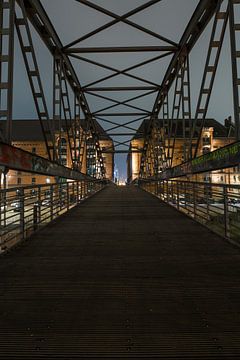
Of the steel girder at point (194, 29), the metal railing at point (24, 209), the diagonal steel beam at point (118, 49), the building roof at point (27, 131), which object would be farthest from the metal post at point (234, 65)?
the building roof at point (27, 131)

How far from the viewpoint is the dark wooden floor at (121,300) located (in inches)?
84.8

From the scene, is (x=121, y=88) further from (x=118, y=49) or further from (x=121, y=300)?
(x=121, y=300)

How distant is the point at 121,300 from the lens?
291 centimetres

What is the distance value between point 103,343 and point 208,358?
83cm

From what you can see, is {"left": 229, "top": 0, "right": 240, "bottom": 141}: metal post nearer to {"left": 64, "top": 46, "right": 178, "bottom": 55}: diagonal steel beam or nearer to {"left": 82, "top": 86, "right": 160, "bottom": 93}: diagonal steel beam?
{"left": 64, "top": 46, "right": 178, "bottom": 55}: diagonal steel beam

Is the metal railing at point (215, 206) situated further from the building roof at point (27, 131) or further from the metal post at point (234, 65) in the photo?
the building roof at point (27, 131)

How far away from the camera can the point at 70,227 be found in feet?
23.1

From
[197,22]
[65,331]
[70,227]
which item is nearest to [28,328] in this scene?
[65,331]

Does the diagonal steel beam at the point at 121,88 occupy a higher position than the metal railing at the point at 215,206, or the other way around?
the diagonal steel beam at the point at 121,88

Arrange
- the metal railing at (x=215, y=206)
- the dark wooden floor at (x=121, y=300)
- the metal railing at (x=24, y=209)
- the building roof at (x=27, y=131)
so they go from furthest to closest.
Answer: the building roof at (x=27, y=131), the metal railing at (x=215, y=206), the metal railing at (x=24, y=209), the dark wooden floor at (x=121, y=300)

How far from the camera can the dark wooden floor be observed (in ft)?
7.07

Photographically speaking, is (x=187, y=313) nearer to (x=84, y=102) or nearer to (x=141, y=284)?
(x=141, y=284)

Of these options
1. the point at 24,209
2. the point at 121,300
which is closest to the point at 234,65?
the point at 121,300

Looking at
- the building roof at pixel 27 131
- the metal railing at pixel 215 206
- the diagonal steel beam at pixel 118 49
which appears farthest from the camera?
the building roof at pixel 27 131
